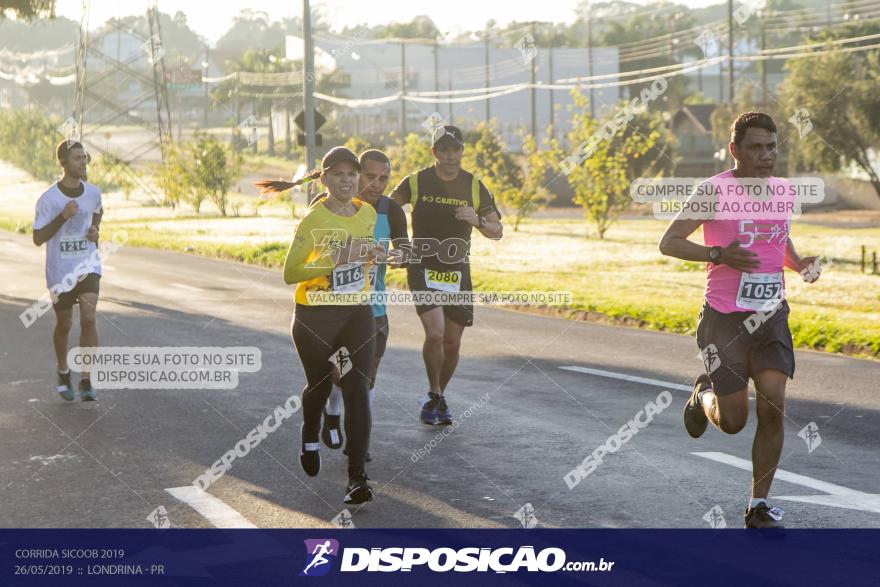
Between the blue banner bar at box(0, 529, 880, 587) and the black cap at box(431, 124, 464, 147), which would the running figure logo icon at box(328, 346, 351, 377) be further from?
the black cap at box(431, 124, 464, 147)

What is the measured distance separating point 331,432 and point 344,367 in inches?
47.5

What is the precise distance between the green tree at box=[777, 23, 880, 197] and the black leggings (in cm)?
4317

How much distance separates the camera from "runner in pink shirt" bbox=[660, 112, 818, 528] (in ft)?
20.8

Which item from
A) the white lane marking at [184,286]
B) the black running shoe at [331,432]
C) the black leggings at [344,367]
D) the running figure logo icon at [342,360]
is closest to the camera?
the black leggings at [344,367]

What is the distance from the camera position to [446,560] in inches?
227

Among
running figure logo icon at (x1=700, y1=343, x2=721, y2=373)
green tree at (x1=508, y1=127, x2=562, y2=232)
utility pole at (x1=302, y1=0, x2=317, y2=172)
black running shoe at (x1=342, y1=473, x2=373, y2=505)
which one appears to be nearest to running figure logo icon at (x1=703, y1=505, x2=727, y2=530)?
running figure logo icon at (x1=700, y1=343, x2=721, y2=373)

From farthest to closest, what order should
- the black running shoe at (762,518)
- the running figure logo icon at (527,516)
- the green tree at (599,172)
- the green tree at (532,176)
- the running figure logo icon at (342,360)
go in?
the green tree at (532,176), the green tree at (599,172), the running figure logo icon at (342,360), the running figure logo icon at (527,516), the black running shoe at (762,518)

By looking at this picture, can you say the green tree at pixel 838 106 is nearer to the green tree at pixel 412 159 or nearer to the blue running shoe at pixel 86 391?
the green tree at pixel 412 159

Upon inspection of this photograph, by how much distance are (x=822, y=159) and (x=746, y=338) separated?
45552 millimetres

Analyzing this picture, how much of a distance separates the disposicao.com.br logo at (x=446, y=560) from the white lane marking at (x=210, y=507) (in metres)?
0.62

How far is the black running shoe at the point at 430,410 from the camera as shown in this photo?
9289mm

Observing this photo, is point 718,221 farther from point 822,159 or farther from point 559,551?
point 822,159

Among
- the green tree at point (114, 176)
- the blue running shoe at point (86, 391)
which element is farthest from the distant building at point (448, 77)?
the blue running shoe at point (86, 391)

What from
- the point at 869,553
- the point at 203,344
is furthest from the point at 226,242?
the point at 869,553
